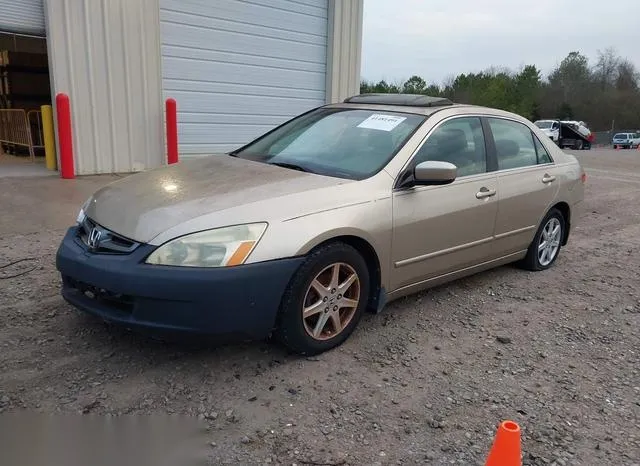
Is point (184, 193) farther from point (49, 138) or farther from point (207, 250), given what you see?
point (49, 138)

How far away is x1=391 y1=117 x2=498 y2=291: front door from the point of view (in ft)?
12.5

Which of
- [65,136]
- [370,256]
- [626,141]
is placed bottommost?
[626,141]

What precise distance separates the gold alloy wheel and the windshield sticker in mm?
1250

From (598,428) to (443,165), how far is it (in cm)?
178

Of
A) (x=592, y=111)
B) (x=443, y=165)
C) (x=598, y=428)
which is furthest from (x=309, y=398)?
(x=592, y=111)

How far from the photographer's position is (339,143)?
4.15 meters

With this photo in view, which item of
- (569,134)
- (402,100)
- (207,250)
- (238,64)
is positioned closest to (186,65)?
(238,64)

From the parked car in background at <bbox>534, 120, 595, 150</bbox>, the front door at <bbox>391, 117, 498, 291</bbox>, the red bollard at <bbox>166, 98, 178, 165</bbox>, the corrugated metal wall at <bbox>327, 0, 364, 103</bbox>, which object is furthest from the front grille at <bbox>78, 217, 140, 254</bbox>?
the parked car in background at <bbox>534, 120, 595, 150</bbox>

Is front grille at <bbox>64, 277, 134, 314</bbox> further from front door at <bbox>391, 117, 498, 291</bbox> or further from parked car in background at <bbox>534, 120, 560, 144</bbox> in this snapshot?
parked car in background at <bbox>534, 120, 560, 144</bbox>

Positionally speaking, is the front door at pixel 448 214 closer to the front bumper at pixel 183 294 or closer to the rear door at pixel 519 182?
the rear door at pixel 519 182

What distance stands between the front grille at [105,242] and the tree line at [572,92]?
63.8 meters

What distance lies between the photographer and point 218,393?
9.82ft

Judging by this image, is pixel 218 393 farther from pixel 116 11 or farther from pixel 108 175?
pixel 116 11

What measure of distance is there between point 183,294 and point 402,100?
2.57 metres
